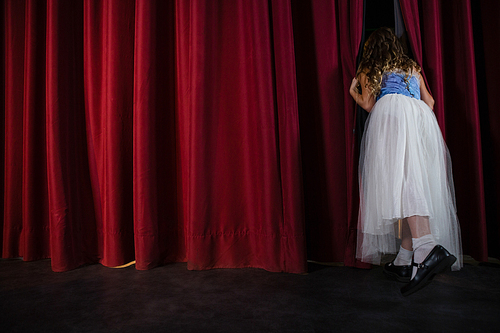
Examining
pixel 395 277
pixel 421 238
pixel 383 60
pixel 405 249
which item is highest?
pixel 383 60

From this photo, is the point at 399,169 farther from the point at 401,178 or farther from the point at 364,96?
the point at 364,96

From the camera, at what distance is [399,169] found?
1603mm

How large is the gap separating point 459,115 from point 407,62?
55 cm

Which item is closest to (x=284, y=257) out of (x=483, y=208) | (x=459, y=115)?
(x=483, y=208)

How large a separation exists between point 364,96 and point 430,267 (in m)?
0.94

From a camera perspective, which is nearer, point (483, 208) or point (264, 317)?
point (264, 317)

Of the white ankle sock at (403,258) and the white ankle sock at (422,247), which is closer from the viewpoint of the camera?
the white ankle sock at (422,247)

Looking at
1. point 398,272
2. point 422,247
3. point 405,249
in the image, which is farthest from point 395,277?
point 422,247

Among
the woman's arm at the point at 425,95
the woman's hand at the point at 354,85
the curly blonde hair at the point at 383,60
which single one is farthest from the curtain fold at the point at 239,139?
the woman's arm at the point at 425,95

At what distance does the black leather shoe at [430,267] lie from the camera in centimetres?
137

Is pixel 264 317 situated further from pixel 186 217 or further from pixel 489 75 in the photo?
pixel 489 75

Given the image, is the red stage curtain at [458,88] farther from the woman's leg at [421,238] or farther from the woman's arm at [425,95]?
the woman's leg at [421,238]

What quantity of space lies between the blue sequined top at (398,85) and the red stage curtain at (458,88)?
0.23m

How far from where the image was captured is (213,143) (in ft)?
6.77
